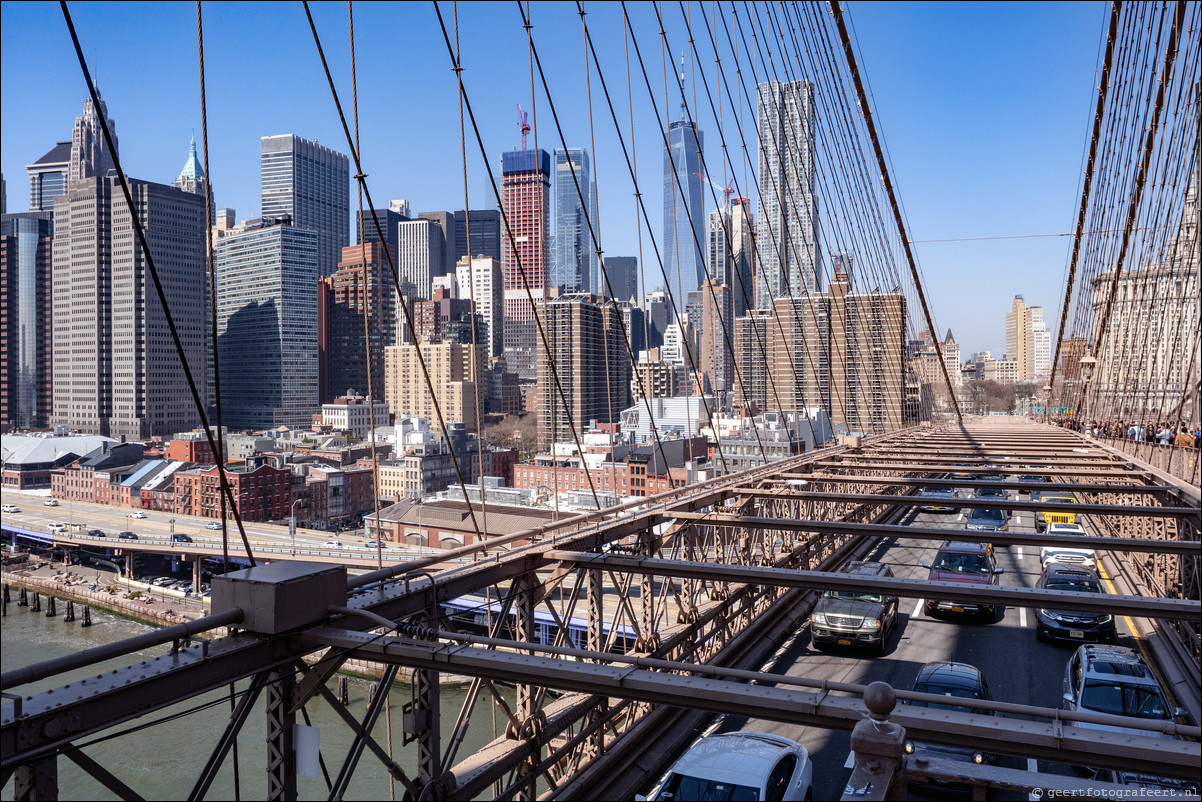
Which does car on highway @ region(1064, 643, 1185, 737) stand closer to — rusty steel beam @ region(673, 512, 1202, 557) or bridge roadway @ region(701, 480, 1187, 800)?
bridge roadway @ region(701, 480, 1187, 800)

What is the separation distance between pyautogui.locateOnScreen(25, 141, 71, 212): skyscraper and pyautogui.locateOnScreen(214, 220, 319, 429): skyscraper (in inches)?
1348

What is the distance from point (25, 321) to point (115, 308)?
4863 millimetres

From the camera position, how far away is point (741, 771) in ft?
17.9

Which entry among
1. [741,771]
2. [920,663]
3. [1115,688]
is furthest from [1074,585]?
[741,771]

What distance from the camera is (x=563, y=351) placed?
59375 mm

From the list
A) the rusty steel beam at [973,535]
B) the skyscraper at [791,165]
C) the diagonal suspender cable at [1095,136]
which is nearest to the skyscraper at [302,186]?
the skyscraper at [791,165]

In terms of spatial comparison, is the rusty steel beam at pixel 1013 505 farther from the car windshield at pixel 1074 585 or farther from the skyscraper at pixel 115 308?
the skyscraper at pixel 115 308

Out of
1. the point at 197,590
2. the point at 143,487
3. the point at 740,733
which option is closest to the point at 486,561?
the point at 740,733

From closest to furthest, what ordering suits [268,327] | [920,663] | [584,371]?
[920,663], [584,371], [268,327]

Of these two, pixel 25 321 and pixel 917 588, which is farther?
pixel 25 321

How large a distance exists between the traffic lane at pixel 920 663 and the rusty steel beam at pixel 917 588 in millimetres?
1981

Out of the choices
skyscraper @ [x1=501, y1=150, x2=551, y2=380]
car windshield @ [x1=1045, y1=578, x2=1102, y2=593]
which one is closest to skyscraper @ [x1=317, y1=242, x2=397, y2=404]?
skyscraper @ [x1=501, y1=150, x2=551, y2=380]

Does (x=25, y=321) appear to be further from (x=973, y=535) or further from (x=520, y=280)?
(x=520, y=280)

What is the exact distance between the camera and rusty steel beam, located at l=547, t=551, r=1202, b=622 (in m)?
4.90
